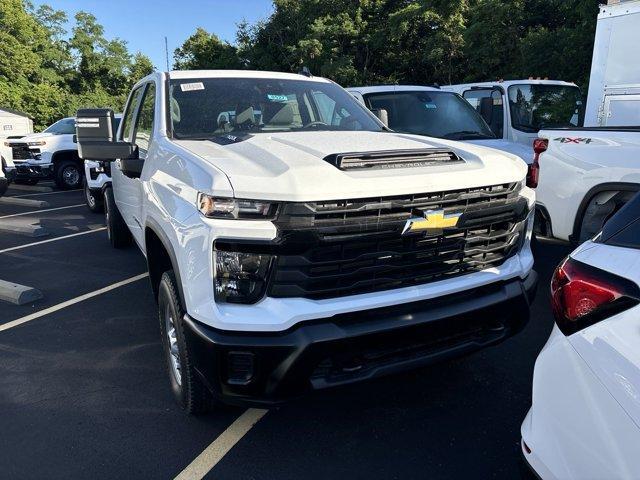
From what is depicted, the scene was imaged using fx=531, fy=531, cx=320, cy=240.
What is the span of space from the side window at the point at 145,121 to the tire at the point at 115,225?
A: 7.27ft

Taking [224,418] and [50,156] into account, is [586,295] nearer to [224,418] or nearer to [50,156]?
[224,418]

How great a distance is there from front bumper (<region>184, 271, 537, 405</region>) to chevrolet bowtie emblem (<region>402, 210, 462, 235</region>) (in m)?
0.37

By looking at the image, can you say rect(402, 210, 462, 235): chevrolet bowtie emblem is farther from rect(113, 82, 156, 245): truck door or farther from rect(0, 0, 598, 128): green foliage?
rect(0, 0, 598, 128): green foliage

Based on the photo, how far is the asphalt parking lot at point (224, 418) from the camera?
264 cm

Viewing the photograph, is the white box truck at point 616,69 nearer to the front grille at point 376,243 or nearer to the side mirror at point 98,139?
the front grille at point 376,243

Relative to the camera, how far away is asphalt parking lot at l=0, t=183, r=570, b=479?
8.65ft

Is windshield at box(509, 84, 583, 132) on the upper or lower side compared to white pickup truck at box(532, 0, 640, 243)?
upper

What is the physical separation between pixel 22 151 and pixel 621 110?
12795 mm

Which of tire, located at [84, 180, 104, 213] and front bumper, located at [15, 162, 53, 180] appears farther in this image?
front bumper, located at [15, 162, 53, 180]

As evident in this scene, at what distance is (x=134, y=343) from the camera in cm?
405

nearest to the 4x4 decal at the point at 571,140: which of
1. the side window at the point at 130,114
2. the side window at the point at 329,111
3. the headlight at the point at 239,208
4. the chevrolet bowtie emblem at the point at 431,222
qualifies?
the side window at the point at 329,111

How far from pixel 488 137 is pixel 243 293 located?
523 cm

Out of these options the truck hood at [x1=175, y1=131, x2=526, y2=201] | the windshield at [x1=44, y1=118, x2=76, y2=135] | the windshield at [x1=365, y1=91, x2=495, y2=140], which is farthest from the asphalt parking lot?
the windshield at [x1=44, y1=118, x2=76, y2=135]

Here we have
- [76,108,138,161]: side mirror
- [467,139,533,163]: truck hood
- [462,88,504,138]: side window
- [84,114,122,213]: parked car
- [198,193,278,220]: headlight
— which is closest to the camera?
[198,193,278,220]: headlight
